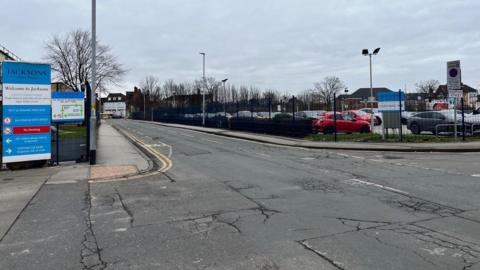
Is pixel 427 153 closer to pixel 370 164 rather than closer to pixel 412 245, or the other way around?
pixel 370 164

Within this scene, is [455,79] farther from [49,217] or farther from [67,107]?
[49,217]

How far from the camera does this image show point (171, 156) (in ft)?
54.2

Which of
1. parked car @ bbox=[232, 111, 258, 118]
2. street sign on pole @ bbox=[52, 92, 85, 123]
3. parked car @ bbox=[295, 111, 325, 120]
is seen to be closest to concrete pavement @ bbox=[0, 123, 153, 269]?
street sign on pole @ bbox=[52, 92, 85, 123]

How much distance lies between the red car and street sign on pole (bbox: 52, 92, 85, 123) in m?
15.8

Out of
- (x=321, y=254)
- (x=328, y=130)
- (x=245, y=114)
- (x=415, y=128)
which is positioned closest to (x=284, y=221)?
(x=321, y=254)

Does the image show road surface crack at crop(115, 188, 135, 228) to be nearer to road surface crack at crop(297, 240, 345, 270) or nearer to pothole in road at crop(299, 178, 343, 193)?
road surface crack at crop(297, 240, 345, 270)

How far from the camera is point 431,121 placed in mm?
23406

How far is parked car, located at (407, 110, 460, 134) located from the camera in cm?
2250

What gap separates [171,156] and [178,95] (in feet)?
330

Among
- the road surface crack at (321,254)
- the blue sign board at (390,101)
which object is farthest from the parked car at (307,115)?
the road surface crack at (321,254)

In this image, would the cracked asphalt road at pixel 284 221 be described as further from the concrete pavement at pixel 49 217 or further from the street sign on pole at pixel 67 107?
the street sign on pole at pixel 67 107

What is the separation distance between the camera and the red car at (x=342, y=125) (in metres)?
26.1

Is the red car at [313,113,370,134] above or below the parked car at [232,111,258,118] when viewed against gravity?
below

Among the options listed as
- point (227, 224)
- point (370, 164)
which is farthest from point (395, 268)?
point (370, 164)
